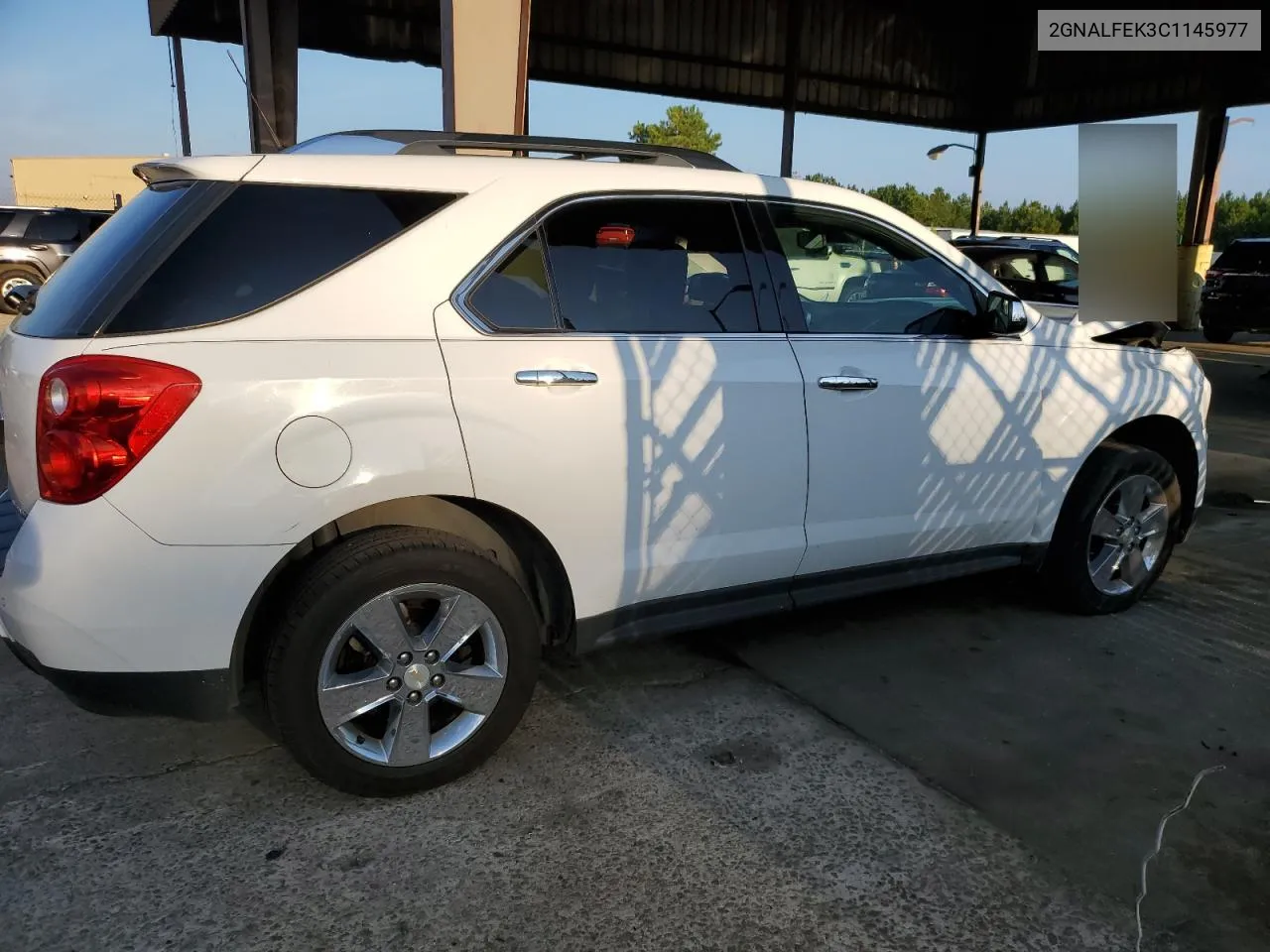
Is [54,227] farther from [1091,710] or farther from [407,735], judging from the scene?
[1091,710]

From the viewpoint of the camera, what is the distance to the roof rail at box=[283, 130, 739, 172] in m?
3.10

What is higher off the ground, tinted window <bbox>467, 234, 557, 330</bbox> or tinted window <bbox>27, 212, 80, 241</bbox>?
tinted window <bbox>27, 212, 80, 241</bbox>

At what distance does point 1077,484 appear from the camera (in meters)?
4.09

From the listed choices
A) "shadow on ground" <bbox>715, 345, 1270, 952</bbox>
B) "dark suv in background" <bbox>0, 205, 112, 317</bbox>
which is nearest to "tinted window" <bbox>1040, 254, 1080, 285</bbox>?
"shadow on ground" <bbox>715, 345, 1270, 952</bbox>

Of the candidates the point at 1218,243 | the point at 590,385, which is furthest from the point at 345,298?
the point at 1218,243

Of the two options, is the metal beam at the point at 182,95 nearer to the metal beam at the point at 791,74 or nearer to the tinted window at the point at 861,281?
the metal beam at the point at 791,74

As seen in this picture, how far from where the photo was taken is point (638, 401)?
2.98 metres

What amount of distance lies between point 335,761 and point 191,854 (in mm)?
406

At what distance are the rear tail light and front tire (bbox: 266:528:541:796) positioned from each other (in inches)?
20.7

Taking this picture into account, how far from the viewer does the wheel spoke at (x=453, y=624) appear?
2748 mm

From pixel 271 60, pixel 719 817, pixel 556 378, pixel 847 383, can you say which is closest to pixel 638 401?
pixel 556 378

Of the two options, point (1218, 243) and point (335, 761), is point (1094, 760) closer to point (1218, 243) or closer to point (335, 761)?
point (335, 761)

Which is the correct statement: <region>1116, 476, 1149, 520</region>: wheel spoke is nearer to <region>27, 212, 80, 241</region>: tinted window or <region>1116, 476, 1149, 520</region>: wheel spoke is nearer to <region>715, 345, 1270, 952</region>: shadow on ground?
<region>715, 345, 1270, 952</region>: shadow on ground

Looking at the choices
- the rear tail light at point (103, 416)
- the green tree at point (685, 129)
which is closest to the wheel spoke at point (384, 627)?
the rear tail light at point (103, 416)
